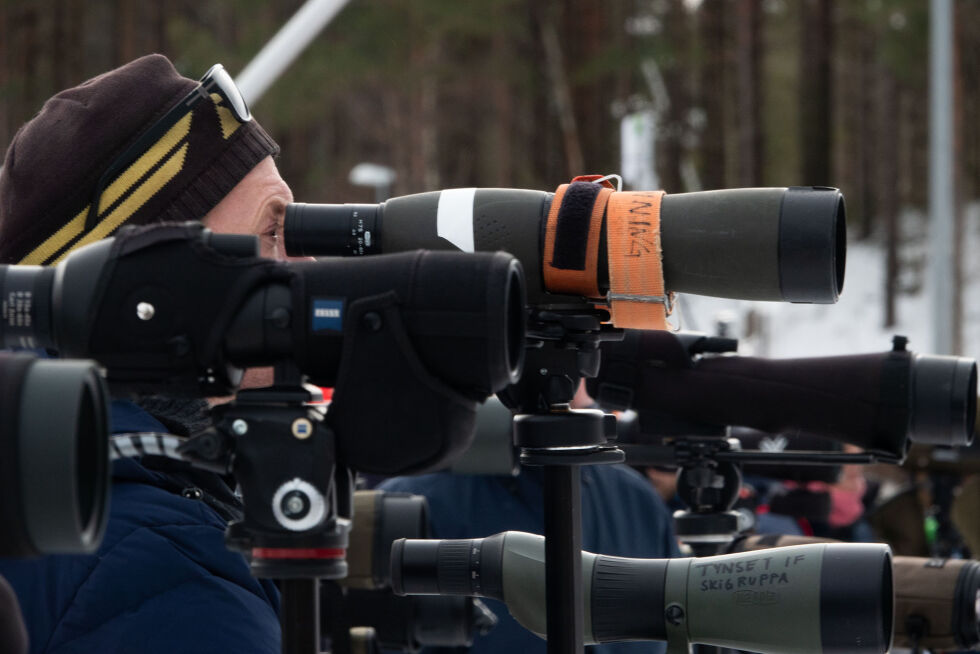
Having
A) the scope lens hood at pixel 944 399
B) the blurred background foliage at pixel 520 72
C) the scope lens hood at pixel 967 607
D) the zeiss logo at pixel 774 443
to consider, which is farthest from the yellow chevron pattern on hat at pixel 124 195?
the blurred background foliage at pixel 520 72

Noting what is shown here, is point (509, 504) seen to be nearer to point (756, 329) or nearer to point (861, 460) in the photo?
point (861, 460)

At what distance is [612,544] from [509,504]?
289 millimetres

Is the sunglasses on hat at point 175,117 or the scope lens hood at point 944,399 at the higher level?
the sunglasses on hat at point 175,117

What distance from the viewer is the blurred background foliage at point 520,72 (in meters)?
16.8

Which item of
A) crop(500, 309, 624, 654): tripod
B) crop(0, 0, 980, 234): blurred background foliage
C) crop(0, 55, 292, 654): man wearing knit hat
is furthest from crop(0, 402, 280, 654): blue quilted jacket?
crop(0, 0, 980, 234): blurred background foliage

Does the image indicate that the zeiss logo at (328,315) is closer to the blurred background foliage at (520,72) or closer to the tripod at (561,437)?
the tripod at (561,437)

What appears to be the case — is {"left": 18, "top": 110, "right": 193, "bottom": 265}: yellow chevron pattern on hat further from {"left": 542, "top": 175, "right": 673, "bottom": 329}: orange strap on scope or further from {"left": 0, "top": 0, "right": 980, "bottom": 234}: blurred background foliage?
{"left": 0, "top": 0, "right": 980, "bottom": 234}: blurred background foliage

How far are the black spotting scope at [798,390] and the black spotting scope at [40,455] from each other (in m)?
1.60

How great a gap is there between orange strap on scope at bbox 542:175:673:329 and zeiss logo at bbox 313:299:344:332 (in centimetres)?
46

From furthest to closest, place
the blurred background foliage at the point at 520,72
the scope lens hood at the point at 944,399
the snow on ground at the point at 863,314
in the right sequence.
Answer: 1. the snow on ground at the point at 863,314
2. the blurred background foliage at the point at 520,72
3. the scope lens hood at the point at 944,399

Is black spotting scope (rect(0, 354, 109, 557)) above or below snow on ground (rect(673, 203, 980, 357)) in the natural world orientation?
above

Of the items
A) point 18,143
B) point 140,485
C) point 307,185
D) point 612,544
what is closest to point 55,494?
point 140,485

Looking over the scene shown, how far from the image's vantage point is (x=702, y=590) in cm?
174

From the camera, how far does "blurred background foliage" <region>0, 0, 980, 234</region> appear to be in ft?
55.1
